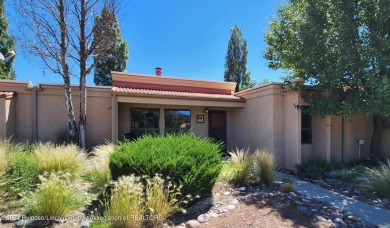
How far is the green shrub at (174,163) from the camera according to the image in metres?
4.50

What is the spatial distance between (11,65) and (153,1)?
1580cm

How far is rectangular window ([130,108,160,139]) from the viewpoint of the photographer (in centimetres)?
1111

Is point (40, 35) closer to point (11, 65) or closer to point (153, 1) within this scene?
point (153, 1)

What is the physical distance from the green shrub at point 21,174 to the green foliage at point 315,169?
844 cm

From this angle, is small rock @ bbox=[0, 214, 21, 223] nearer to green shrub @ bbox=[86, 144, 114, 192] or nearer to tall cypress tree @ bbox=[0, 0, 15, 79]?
green shrub @ bbox=[86, 144, 114, 192]

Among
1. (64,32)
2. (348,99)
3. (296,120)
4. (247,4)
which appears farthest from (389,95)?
(64,32)

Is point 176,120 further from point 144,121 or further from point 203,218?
point 203,218

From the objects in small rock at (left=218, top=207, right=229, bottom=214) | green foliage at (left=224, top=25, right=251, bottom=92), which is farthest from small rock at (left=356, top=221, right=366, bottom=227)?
green foliage at (left=224, top=25, right=251, bottom=92)

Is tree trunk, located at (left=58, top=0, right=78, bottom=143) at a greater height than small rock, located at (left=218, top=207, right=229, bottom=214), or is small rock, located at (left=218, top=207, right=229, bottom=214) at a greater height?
tree trunk, located at (left=58, top=0, right=78, bottom=143)

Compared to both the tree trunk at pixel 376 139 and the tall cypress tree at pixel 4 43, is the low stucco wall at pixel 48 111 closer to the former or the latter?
the tall cypress tree at pixel 4 43

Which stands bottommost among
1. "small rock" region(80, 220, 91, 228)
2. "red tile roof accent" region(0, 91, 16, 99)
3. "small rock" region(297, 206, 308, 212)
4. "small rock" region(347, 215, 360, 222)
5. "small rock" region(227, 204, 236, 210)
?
"small rock" region(347, 215, 360, 222)

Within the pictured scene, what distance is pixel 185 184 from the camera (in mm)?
4480

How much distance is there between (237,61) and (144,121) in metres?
17.7

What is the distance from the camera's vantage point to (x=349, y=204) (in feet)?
17.3
